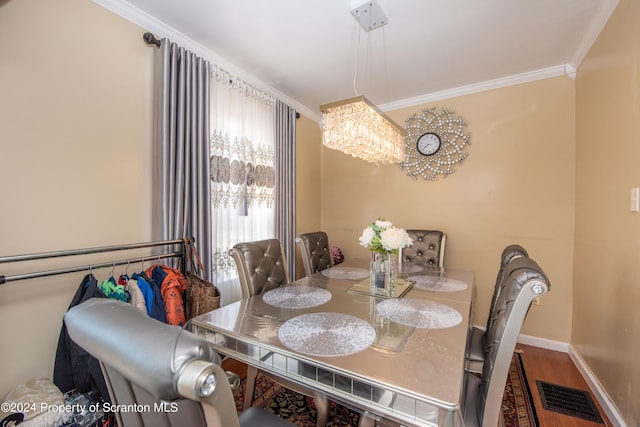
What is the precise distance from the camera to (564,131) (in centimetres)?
242

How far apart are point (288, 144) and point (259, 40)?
3.72ft

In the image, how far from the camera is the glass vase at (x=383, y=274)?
1587mm

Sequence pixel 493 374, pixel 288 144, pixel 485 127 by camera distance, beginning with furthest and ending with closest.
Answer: pixel 288 144
pixel 485 127
pixel 493 374

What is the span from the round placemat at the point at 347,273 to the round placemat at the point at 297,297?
1.14ft

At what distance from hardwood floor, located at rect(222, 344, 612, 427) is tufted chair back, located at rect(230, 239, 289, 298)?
2.62 ft

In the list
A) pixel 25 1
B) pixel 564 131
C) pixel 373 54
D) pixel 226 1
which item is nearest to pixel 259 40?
pixel 226 1

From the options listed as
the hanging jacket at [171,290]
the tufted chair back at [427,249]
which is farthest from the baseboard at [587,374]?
the hanging jacket at [171,290]

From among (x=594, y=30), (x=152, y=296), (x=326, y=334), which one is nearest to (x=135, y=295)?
(x=152, y=296)

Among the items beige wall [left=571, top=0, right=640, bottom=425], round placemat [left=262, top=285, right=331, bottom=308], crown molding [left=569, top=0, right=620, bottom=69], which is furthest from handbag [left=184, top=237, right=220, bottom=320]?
crown molding [left=569, top=0, right=620, bottom=69]

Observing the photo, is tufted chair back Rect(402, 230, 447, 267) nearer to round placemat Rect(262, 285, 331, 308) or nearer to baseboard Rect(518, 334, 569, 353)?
baseboard Rect(518, 334, 569, 353)

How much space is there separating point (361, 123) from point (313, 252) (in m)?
1.20

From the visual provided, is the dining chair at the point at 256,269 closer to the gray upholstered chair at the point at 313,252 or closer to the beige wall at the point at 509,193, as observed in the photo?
the gray upholstered chair at the point at 313,252

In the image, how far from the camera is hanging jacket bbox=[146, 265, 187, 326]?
1635 mm

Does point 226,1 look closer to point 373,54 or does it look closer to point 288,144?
point 373,54
